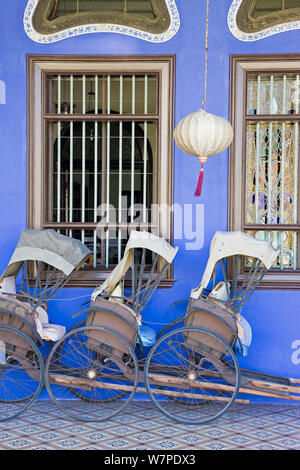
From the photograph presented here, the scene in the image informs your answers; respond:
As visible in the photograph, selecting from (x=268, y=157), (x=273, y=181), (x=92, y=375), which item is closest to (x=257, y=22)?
(x=268, y=157)

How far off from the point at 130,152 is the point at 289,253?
196 centimetres

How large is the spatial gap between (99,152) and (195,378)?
252 centimetres

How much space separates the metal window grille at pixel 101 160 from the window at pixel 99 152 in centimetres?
1

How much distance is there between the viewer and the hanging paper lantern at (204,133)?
493 cm

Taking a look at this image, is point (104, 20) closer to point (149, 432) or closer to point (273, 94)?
point (273, 94)

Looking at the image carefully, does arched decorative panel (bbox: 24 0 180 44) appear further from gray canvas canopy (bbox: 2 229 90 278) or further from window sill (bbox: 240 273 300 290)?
window sill (bbox: 240 273 300 290)

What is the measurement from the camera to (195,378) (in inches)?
207

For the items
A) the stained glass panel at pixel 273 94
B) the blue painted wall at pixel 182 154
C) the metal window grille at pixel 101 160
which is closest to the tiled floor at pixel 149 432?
the blue painted wall at pixel 182 154

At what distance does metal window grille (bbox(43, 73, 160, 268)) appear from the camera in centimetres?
604

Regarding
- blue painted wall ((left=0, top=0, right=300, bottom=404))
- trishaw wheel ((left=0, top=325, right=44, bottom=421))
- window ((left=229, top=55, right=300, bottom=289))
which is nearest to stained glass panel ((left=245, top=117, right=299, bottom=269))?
window ((left=229, top=55, right=300, bottom=289))

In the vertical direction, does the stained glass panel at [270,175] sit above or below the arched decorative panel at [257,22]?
below

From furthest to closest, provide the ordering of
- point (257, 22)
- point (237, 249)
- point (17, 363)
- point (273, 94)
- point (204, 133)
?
point (273, 94) → point (257, 22) → point (17, 363) → point (237, 249) → point (204, 133)

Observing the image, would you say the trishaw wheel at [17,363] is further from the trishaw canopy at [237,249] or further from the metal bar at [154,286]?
the trishaw canopy at [237,249]
